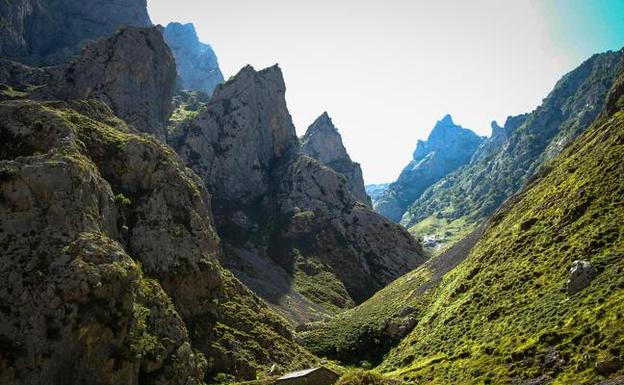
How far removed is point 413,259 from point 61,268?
491 feet

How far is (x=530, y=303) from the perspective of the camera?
203ft

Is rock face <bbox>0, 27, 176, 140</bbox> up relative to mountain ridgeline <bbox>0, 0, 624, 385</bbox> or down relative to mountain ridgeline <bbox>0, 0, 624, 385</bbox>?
up

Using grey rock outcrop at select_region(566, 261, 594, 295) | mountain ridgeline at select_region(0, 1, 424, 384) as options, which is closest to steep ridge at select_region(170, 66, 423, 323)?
mountain ridgeline at select_region(0, 1, 424, 384)

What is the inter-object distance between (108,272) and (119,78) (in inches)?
5129

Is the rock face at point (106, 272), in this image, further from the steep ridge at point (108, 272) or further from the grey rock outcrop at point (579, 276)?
the grey rock outcrop at point (579, 276)

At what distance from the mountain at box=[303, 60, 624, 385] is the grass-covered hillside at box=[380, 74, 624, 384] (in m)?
0.16

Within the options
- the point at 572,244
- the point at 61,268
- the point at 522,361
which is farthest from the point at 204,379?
the point at 572,244

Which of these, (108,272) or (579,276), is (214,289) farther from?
(579,276)

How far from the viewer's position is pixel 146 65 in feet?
598

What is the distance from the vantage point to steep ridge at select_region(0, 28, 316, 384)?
1967 inches

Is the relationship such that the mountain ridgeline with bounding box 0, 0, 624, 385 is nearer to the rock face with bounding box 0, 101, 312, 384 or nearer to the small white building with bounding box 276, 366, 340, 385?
the rock face with bounding box 0, 101, 312, 384

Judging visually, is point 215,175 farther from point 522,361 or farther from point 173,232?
point 522,361

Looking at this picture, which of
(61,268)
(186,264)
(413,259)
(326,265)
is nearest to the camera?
(61,268)

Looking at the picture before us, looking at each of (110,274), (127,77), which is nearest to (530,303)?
(110,274)
